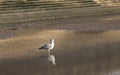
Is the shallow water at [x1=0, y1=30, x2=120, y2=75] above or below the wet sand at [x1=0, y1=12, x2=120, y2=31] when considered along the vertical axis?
above

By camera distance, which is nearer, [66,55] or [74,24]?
[66,55]

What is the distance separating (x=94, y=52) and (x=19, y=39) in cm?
596

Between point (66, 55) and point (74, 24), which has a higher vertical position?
point (66, 55)

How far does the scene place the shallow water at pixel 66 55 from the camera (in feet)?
55.3

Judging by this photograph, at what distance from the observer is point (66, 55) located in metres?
19.7

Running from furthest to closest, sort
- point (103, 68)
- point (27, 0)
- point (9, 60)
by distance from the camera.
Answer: point (27, 0), point (9, 60), point (103, 68)

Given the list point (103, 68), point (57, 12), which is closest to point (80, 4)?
point (57, 12)

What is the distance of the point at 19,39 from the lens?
24.9 m

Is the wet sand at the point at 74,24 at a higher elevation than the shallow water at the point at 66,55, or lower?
lower

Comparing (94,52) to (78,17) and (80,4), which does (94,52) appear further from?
(80,4)

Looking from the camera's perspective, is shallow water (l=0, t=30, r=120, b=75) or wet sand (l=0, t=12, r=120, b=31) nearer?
shallow water (l=0, t=30, r=120, b=75)

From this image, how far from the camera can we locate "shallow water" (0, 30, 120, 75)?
55.3 ft

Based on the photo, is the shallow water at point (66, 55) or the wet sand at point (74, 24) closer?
the shallow water at point (66, 55)

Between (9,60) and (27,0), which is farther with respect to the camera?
(27,0)
